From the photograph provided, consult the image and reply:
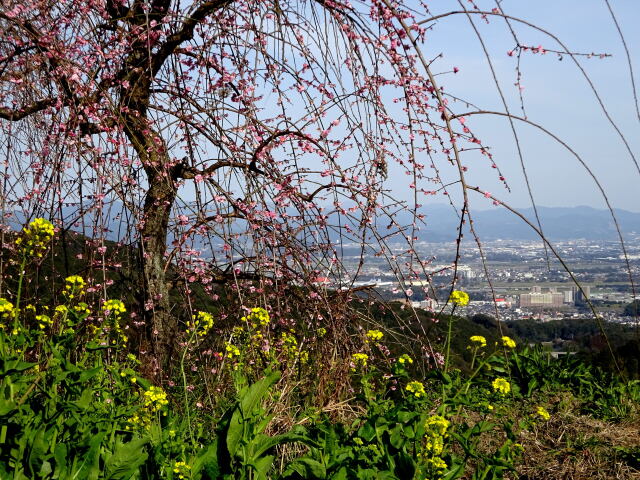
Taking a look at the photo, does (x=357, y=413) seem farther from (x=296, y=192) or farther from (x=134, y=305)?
(x=134, y=305)

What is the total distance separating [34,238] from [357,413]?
1405 mm

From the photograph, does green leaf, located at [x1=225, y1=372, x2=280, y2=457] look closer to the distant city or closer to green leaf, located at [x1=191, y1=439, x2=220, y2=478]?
green leaf, located at [x1=191, y1=439, x2=220, y2=478]

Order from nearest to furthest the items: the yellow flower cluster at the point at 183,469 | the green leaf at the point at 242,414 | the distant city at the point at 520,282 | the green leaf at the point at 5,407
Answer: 1. the green leaf at the point at 5,407
2. the yellow flower cluster at the point at 183,469
3. the green leaf at the point at 242,414
4. the distant city at the point at 520,282

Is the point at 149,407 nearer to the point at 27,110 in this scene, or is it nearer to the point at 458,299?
the point at 458,299

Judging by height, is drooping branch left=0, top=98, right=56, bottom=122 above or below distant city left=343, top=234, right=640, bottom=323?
above

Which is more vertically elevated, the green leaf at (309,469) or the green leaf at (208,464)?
the green leaf at (208,464)

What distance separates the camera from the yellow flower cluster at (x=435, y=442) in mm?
1873

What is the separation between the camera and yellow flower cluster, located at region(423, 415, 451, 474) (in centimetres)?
187

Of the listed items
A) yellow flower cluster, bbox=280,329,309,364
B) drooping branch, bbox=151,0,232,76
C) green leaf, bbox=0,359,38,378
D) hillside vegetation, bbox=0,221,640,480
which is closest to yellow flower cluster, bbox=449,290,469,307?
hillside vegetation, bbox=0,221,640,480

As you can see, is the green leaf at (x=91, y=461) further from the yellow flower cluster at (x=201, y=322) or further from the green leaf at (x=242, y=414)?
the yellow flower cluster at (x=201, y=322)

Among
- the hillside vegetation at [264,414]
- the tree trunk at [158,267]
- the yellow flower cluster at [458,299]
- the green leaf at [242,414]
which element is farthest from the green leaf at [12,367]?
the tree trunk at [158,267]

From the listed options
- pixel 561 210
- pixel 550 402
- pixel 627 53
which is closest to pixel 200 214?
pixel 627 53

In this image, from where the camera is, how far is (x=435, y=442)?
6.19 ft

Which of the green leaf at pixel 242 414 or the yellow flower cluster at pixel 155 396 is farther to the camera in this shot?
the yellow flower cluster at pixel 155 396
